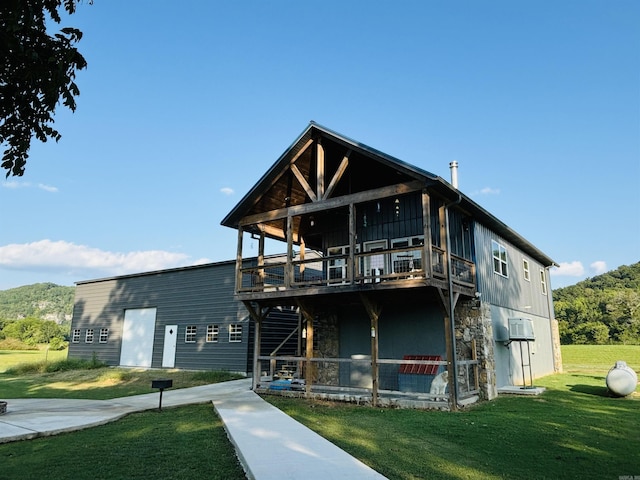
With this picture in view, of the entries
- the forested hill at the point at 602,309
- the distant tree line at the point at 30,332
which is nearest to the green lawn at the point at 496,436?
the forested hill at the point at 602,309

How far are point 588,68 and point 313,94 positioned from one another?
10.4m

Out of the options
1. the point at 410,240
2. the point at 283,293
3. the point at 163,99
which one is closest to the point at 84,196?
the point at 163,99

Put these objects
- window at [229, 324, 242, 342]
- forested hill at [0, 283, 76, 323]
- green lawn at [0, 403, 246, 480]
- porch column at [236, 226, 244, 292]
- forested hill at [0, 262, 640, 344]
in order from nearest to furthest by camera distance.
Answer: green lawn at [0, 403, 246, 480] < porch column at [236, 226, 244, 292] < window at [229, 324, 242, 342] < forested hill at [0, 262, 640, 344] < forested hill at [0, 283, 76, 323]

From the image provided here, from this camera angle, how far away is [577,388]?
13805 millimetres

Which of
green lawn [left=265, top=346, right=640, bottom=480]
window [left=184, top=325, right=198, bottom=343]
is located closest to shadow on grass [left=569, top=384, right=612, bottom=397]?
green lawn [left=265, top=346, right=640, bottom=480]

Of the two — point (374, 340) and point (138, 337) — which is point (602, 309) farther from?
point (138, 337)

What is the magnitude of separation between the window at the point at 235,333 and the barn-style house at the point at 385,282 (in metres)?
3.38

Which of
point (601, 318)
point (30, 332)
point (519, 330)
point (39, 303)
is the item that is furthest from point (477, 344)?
point (39, 303)

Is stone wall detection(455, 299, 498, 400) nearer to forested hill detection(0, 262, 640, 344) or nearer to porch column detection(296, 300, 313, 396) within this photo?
porch column detection(296, 300, 313, 396)

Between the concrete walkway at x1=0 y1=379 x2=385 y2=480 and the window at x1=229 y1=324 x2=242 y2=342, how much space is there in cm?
433

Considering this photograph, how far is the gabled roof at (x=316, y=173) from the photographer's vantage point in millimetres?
12602

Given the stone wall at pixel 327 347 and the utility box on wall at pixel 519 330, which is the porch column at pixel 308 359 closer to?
the stone wall at pixel 327 347

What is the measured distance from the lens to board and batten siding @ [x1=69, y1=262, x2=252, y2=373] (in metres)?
19.3

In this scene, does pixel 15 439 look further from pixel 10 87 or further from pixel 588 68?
pixel 588 68
